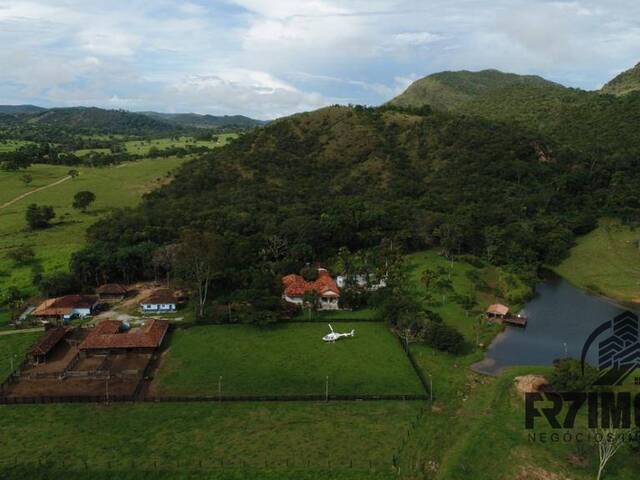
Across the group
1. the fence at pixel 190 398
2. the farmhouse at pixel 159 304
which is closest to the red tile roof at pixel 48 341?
the fence at pixel 190 398

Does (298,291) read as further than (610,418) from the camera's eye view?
Yes

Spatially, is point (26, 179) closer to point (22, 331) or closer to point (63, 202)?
point (63, 202)

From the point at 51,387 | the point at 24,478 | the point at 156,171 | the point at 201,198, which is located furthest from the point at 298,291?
the point at 156,171

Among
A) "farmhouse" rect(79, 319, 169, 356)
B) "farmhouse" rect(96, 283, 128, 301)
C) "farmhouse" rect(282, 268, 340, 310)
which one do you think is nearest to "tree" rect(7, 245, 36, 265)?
"farmhouse" rect(96, 283, 128, 301)

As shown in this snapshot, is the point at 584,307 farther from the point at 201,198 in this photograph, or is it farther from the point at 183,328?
the point at 201,198

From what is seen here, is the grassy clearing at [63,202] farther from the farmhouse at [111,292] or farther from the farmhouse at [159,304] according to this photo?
the farmhouse at [159,304]
